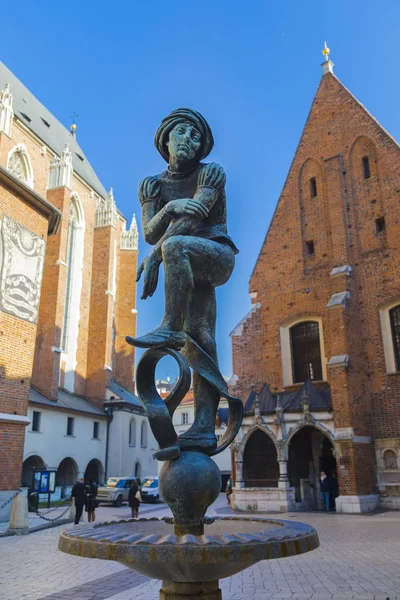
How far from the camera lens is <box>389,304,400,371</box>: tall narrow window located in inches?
763

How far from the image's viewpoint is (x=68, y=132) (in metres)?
47.4

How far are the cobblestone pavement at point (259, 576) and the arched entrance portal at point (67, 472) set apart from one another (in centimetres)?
1947

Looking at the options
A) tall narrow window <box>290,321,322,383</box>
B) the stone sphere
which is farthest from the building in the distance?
the stone sphere

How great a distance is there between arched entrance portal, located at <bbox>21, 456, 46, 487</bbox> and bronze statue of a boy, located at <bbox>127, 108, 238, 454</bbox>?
26.4m

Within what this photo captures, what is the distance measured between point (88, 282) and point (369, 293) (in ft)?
76.4

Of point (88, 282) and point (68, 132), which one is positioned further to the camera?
point (68, 132)

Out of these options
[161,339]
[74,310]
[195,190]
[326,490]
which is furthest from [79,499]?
[74,310]

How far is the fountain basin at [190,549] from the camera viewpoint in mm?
2305

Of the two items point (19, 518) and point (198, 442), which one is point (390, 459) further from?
point (198, 442)

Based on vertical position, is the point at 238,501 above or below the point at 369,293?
below

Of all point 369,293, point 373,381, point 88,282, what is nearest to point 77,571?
point 373,381

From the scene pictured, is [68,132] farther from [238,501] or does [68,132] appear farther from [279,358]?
[238,501]

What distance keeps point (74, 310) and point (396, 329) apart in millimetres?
23475

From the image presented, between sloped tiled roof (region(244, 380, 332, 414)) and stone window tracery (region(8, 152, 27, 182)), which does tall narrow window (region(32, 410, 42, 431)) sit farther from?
stone window tracery (region(8, 152, 27, 182))
